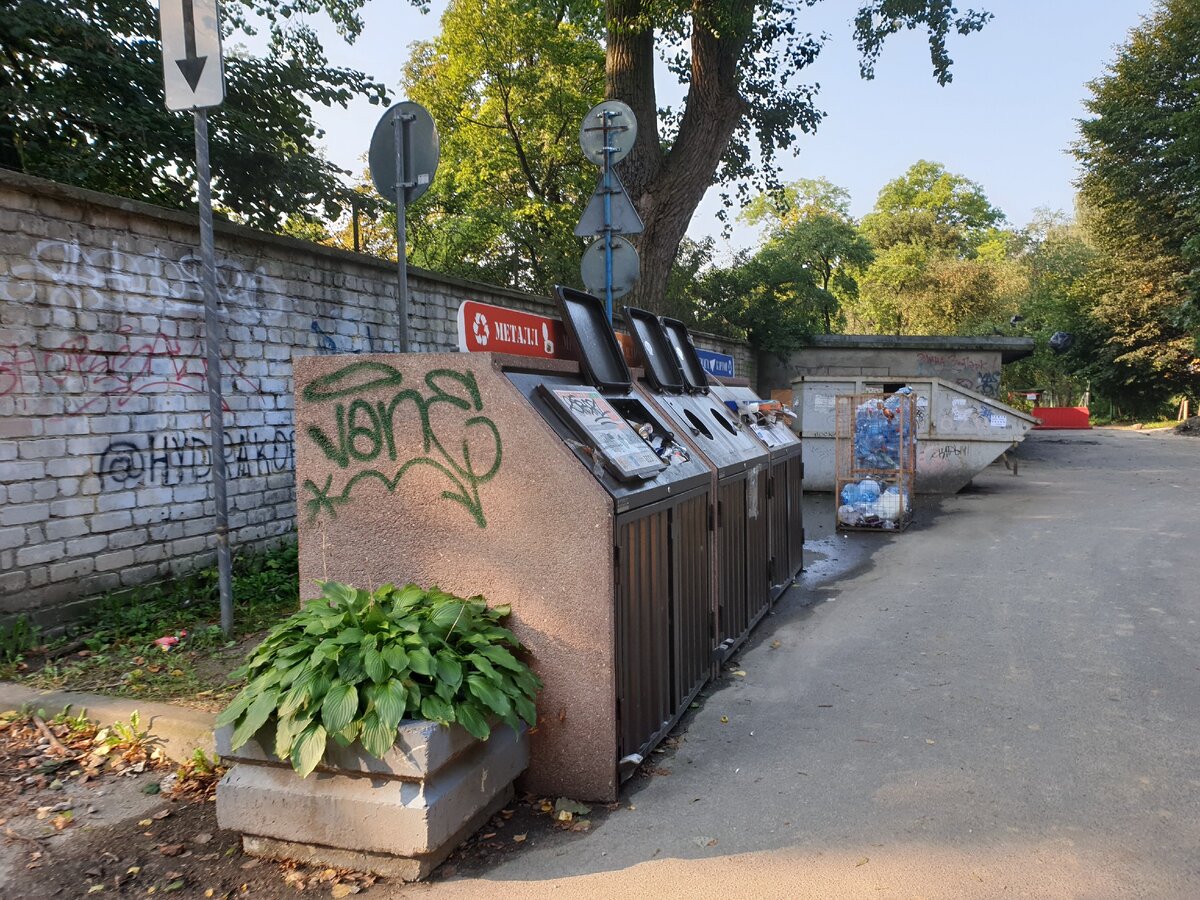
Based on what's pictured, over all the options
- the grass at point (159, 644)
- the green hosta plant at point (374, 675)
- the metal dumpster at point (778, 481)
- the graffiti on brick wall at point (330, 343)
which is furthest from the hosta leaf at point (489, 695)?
the graffiti on brick wall at point (330, 343)

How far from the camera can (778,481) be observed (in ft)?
21.1

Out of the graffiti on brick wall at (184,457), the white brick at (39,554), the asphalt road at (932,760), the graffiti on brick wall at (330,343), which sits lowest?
the asphalt road at (932,760)

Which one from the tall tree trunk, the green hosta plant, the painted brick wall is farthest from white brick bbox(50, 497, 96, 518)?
the tall tree trunk

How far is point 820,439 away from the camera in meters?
13.2

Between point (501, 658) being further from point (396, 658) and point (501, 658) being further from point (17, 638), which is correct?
point (17, 638)

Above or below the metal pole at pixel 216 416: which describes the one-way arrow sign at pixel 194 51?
above

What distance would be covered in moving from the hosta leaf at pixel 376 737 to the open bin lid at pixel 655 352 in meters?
3.07

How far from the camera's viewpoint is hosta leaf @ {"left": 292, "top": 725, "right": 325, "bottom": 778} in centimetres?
257

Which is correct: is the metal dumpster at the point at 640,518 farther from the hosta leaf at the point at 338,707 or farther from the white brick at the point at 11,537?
the white brick at the point at 11,537

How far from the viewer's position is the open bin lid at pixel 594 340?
4.20 meters

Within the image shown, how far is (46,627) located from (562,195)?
64.2 feet

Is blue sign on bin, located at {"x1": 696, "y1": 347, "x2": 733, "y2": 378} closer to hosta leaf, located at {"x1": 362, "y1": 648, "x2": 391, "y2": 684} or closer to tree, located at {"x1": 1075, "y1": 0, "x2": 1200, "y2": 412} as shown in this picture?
hosta leaf, located at {"x1": 362, "y1": 648, "x2": 391, "y2": 684}

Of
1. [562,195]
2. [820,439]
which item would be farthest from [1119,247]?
[820,439]

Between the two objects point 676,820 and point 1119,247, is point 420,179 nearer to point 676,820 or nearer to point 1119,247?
point 676,820
